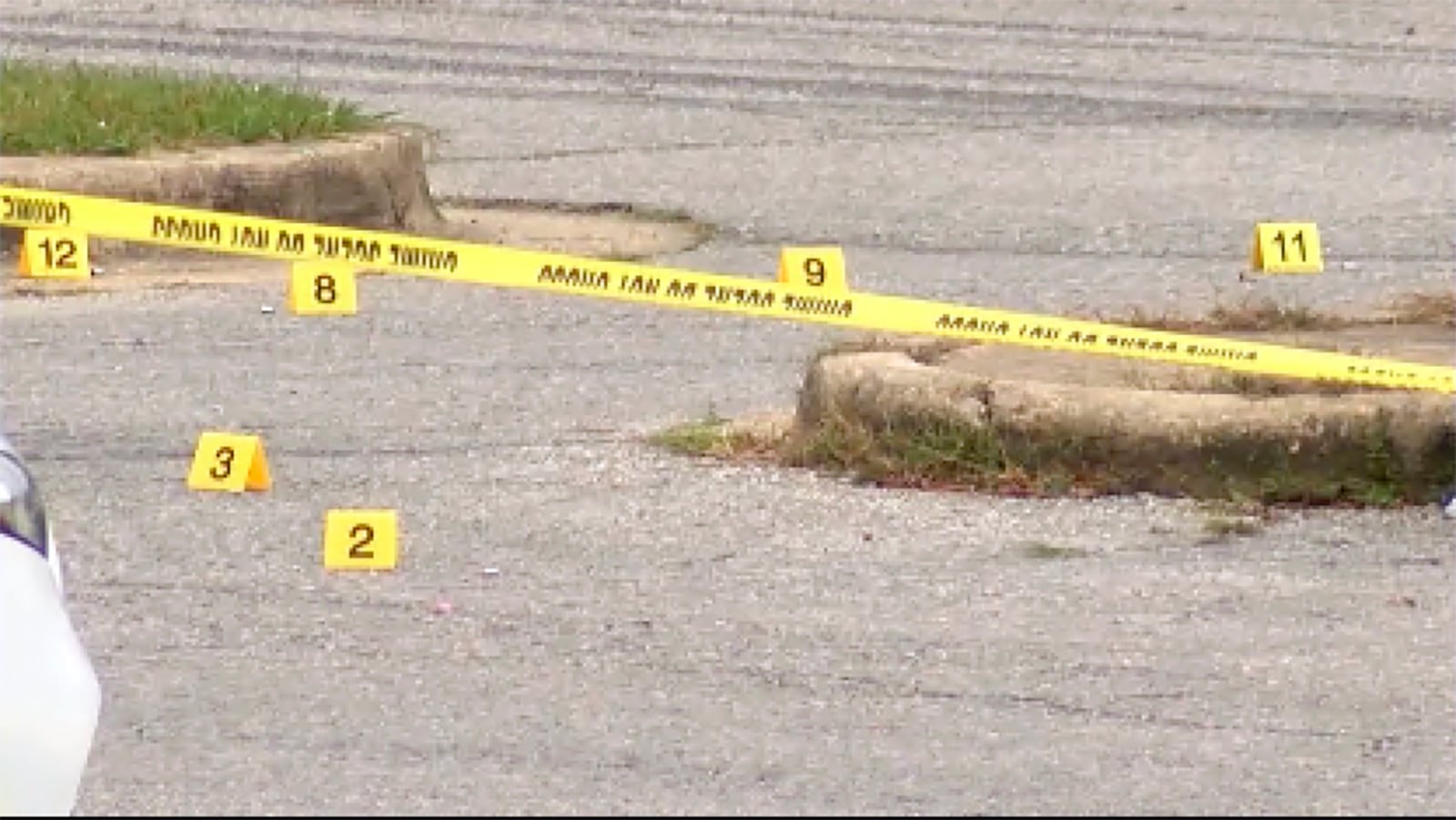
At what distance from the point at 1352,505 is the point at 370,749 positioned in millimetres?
3190

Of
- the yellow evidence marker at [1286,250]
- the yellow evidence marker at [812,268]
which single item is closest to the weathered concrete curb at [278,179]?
the yellow evidence marker at [812,268]

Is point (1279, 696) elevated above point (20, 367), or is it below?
above

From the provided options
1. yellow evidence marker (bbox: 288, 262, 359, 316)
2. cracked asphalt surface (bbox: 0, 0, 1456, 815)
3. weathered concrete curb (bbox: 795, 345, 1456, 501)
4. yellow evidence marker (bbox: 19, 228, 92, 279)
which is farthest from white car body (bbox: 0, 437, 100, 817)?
yellow evidence marker (bbox: 19, 228, 92, 279)

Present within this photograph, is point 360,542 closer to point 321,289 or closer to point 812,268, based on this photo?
point 321,289

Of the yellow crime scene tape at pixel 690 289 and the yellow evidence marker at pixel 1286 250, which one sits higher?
the yellow crime scene tape at pixel 690 289

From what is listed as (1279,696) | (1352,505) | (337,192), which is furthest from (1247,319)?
(337,192)

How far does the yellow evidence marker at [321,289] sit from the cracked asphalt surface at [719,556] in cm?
14

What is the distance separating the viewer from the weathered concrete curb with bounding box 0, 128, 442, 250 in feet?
44.1

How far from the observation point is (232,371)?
1146 cm

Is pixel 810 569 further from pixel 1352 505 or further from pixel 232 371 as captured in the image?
pixel 232 371

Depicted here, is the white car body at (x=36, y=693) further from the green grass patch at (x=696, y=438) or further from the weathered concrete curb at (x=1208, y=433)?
the green grass patch at (x=696, y=438)

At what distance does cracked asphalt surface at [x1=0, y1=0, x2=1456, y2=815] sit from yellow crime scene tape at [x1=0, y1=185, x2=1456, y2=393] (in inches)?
18.0

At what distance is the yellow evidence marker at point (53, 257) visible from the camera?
13.0 metres

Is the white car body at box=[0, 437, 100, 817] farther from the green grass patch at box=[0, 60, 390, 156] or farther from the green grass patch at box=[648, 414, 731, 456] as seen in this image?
the green grass patch at box=[0, 60, 390, 156]
